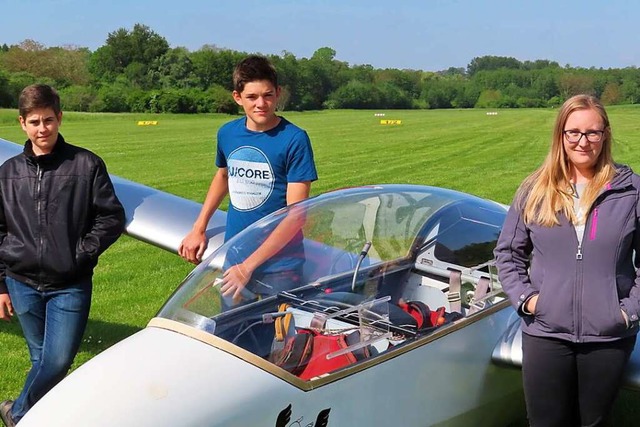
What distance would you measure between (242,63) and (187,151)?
21113mm

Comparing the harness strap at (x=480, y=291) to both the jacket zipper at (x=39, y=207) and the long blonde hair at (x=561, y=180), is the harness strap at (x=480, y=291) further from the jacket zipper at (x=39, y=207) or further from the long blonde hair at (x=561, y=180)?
the jacket zipper at (x=39, y=207)

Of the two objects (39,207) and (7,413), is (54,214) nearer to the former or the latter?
(39,207)

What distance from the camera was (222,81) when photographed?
302ft

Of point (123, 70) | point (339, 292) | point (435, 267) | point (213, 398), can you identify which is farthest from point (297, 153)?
point (123, 70)

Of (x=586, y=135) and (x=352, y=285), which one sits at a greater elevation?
(x=586, y=135)

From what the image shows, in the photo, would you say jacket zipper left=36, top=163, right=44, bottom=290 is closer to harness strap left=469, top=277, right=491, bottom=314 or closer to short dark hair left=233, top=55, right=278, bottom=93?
short dark hair left=233, top=55, right=278, bottom=93

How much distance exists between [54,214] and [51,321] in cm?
56

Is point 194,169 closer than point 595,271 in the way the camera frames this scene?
No

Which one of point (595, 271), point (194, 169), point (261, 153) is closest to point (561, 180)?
point (595, 271)

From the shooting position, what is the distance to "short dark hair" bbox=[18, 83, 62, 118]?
141 inches

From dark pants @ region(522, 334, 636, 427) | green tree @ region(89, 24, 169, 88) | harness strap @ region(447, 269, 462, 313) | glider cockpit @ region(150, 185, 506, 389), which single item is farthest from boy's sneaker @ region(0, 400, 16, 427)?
green tree @ region(89, 24, 169, 88)

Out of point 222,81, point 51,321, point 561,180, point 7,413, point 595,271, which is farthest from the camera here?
point 222,81

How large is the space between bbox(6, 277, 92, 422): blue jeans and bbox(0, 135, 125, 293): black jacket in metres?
0.07

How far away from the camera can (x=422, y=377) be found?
3191 millimetres
